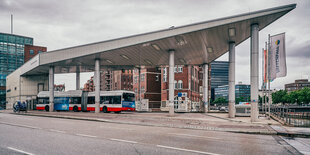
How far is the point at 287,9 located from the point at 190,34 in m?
8.84

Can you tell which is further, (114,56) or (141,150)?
(114,56)

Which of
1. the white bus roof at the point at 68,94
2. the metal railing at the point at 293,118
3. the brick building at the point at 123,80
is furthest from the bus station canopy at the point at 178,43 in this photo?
the brick building at the point at 123,80

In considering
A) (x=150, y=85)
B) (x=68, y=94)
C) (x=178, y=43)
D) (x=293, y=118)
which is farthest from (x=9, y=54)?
(x=293, y=118)

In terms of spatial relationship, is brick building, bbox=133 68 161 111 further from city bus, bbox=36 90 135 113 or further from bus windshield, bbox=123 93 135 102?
bus windshield, bbox=123 93 135 102

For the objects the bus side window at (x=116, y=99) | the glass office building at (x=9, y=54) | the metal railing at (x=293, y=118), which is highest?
the glass office building at (x=9, y=54)

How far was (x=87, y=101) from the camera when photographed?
39594 mm

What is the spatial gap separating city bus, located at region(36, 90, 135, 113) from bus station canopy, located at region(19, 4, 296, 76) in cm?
547

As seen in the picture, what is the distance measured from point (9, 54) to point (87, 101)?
271ft

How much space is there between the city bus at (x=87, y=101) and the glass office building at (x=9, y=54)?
70496 millimetres

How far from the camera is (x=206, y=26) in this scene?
23.2 meters

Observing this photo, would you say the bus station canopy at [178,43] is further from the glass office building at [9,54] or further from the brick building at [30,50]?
the glass office building at [9,54]

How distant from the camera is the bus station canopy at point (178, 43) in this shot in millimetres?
21922

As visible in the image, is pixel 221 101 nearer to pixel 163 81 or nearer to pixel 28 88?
pixel 163 81

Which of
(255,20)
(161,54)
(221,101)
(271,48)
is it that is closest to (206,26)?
(255,20)
